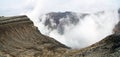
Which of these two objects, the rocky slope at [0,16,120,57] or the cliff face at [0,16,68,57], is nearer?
the rocky slope at [0,16,120,57]

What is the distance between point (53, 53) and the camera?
329 ft

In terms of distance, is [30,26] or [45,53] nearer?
[45,53]

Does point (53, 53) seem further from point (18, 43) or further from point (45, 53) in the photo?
point (18, 43)

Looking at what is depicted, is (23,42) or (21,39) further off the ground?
(21,39)

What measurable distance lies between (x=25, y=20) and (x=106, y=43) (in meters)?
65.9

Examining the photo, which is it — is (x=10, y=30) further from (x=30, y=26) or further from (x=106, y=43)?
(x=106, y=43)

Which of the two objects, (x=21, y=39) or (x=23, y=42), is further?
(x=21, y=39)

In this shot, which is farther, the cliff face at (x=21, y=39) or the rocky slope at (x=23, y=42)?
the cliff face at (x=21, y=39)

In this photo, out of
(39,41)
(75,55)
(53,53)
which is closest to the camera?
(75,55)

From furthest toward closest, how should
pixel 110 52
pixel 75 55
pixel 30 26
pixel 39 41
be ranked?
pixel 30 26
pixel 39 41
pixel 75 55
pixel 110 52

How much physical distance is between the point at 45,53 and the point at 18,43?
13.6 m

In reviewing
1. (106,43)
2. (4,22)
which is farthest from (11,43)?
(106,43)

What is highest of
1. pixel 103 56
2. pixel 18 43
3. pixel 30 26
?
pixel 30 26

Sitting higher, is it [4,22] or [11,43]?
[4,22]
